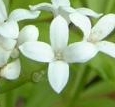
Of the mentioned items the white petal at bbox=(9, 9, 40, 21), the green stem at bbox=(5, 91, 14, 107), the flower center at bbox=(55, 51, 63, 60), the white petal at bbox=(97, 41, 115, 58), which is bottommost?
the green stem at bbox=(5, 91, 14, 107)

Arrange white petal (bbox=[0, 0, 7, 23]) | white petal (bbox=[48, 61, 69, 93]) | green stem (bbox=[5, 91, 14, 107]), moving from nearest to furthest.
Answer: white petal (bbox=[48, 61, 69, 93]), white petal (bbox=[0, 0, 7, 23]), green stem (bbox=[5, 91, 14, 107])

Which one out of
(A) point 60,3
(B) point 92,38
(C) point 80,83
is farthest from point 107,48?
(C) point 80,83

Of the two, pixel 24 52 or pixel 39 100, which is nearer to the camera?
pixel 24 52

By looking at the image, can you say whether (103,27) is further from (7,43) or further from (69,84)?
(69,84)

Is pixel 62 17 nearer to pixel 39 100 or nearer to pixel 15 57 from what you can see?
pixel 15 57

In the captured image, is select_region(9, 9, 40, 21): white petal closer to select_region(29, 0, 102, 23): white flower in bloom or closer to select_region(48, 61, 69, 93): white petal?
select_region(29, 0, 102, 23): white flower in bloom

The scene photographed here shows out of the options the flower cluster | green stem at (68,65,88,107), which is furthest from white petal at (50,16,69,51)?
green stem at (68,65,88,107)

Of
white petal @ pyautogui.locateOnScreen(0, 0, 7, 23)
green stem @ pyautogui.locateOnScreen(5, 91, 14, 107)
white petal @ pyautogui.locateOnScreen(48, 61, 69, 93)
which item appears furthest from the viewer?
green stem @ pyautogui.locateOnScreen(5, 91, 14, 107)

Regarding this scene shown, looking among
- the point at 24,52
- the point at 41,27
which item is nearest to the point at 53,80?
the point at 24,52
